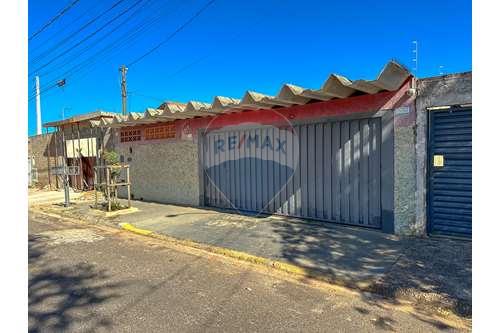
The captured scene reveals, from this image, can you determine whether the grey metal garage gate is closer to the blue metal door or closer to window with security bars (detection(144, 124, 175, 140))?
the blue metal door

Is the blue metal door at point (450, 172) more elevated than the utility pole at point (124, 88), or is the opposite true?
the utility pole at point (124, 88)

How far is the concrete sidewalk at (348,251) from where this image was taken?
154 inches

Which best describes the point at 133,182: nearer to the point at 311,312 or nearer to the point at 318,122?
the point at 318,122

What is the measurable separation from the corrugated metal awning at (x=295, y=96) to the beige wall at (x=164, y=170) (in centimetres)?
111

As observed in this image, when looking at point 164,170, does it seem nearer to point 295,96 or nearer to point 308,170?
point 308,170

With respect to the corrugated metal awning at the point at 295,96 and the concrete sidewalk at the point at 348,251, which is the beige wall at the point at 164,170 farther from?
the concrete sidewalk at the point at 348,251

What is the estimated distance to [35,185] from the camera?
1761cm

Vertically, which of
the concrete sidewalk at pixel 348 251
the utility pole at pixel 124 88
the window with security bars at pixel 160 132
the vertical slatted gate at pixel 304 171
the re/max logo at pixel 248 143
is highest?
the utility pole at pixel 124 88

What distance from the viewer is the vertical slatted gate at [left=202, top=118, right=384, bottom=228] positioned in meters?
6.50

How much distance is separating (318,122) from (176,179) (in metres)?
5.21

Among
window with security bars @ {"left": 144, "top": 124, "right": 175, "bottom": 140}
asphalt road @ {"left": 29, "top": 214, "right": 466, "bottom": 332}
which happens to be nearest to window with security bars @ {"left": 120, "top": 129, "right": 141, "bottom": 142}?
window with security bars @ {"left": 144, "top": 124, "right": 175, "bottom": 140}

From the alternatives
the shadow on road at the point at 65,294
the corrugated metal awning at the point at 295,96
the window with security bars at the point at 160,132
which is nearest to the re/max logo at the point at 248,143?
the corrugated metal awning at the point at 295,96

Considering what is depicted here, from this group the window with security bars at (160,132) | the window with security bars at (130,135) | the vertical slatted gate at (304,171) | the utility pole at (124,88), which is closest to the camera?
the vertical slatted gate at (304,171)

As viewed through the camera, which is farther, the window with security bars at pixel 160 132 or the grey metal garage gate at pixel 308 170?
the window with security bars at pixel 160 132
